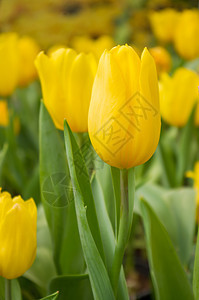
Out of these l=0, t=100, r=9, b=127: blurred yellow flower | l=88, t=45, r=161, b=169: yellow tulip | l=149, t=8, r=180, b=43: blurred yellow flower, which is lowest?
l=88, t=45, r=161, b=169: yellow tulip

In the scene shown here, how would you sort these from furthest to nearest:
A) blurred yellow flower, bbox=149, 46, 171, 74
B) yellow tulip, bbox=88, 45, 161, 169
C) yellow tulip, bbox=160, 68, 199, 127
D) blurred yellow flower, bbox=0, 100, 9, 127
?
blurred yellow flower, bbox=149, 46, 171, 74
blurred yellow flower, bbox=0, 100, 9, 127
yellow tulip, bbox=160, 68, 199, 127
yellow tulip, bbox=88, 45, 161, 169

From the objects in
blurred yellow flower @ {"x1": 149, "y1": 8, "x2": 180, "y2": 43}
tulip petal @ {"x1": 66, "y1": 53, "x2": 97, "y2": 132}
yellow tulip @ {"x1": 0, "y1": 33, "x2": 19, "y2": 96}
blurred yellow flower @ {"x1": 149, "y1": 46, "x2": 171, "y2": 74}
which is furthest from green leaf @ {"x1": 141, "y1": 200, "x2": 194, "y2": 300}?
blurred yellow flower @ {"x1": 149, "y1": 8, "x2": 180, "y2": 43}

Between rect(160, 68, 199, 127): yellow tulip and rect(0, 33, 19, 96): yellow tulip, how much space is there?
1.05 feet

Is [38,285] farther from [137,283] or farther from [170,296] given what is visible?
[137,283]

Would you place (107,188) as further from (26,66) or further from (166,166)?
(26,66)

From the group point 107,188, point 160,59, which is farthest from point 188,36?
point 107,188

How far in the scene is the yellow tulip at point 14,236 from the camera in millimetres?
421

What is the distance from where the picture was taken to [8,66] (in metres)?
0.92

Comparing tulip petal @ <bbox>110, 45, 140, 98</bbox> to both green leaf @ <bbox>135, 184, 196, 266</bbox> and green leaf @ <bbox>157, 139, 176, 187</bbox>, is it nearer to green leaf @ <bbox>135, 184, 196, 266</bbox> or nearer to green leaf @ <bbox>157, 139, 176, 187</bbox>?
green leaf @ <bbox>135, 184, 196, 266</bbox>

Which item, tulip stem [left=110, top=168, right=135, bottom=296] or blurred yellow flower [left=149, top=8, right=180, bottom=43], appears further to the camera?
blurred yellow flower [left=149, top=8, right=180, bottom=43]

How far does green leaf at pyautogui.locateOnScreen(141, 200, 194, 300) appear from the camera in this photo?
50 cm

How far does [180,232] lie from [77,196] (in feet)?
1.04

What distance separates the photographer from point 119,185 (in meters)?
0.44

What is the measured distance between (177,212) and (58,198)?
256 mm
